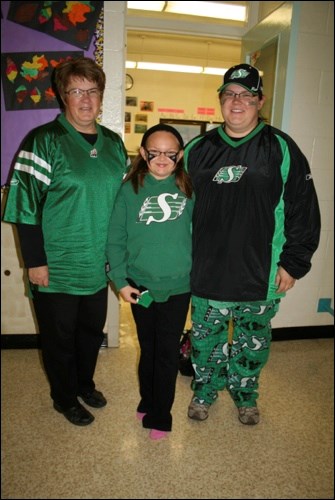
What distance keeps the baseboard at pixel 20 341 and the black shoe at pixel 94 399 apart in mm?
643

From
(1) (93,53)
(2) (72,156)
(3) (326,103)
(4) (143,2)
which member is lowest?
(2) (72,156)

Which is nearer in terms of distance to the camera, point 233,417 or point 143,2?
point 233,417

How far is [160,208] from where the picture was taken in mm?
1261

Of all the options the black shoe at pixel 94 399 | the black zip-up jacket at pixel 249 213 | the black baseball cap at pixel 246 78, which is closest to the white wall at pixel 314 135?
the black baseball cap at pixel 246 78

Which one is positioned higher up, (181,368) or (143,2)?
(143,2)

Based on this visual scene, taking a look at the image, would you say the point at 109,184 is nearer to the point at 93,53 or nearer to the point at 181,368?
the point at 93,53

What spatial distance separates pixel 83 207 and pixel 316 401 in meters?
1.41

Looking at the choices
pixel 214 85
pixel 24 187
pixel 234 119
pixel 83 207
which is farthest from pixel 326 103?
pixel 214 85

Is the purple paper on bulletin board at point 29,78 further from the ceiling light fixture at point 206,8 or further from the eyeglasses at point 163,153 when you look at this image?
the eyeglasses at point 163,153

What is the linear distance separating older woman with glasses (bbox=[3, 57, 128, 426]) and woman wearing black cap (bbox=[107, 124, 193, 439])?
11cm

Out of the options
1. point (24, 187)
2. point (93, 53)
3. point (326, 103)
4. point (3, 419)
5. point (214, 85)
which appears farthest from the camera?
point (214, 85)

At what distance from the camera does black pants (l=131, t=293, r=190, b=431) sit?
134 centimetres

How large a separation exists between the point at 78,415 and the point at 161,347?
1.81ft

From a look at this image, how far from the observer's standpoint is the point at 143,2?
218 cm
